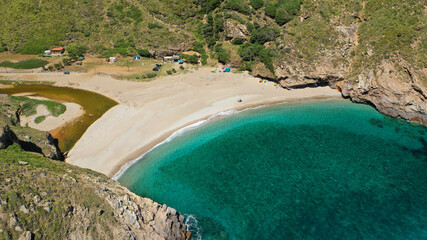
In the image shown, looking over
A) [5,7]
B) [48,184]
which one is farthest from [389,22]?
[5,7]

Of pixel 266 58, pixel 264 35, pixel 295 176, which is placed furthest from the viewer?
pixel 264 35

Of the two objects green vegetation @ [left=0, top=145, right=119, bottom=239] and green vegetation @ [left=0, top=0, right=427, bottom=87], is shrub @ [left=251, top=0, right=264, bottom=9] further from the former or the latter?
green vegetation @ [left=0, top=145, right=119, bottom=239]

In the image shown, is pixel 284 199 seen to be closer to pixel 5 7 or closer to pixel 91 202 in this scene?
pixel 91 202

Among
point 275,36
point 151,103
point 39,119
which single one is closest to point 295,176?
point 151,103

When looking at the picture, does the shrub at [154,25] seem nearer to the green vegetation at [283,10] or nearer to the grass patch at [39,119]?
the green vegetation at [283,10]

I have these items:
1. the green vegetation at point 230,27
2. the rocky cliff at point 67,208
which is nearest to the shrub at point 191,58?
the green vegetation at point 230,27

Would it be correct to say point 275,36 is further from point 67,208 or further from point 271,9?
point 67,208
